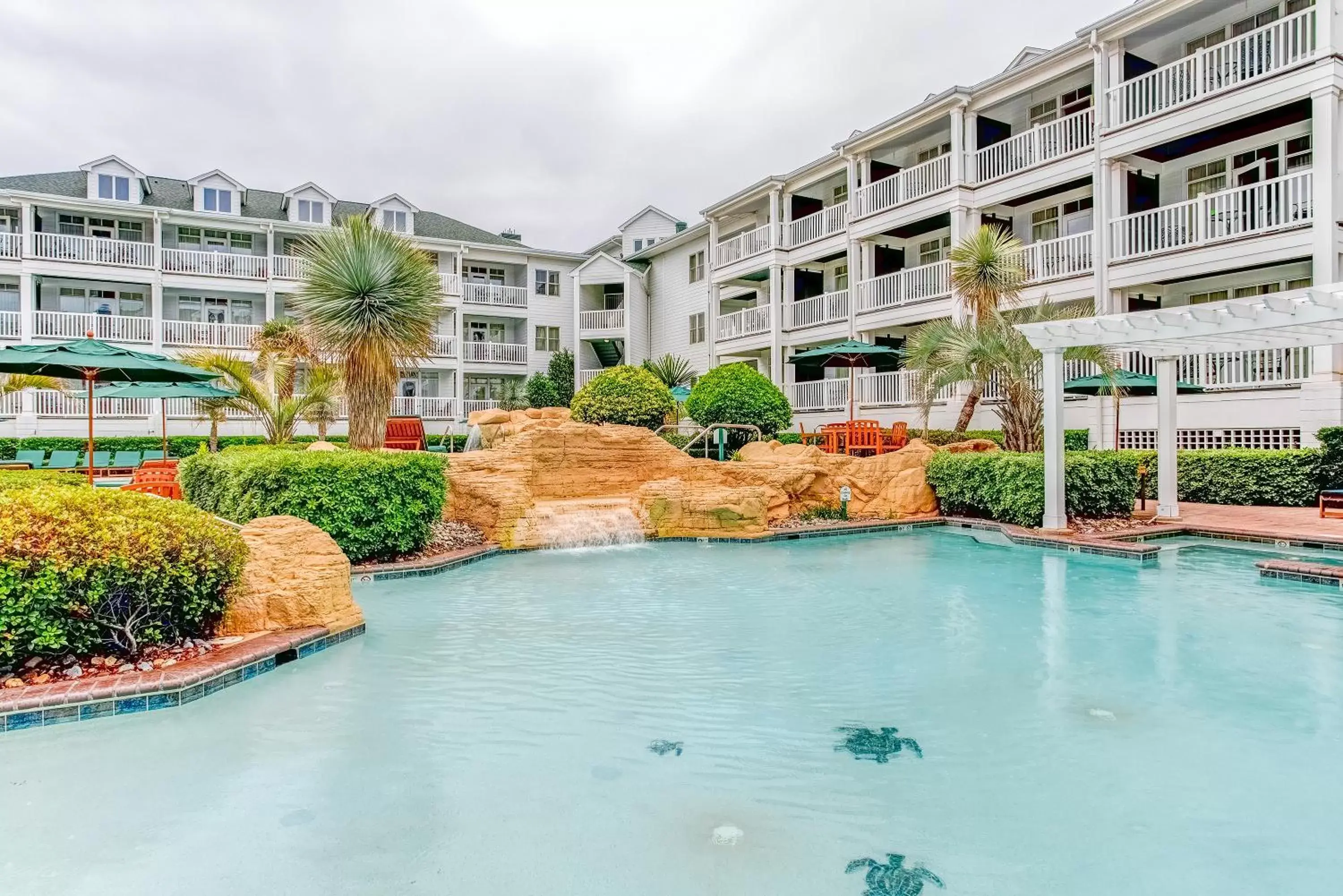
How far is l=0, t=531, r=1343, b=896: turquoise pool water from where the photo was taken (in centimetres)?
292

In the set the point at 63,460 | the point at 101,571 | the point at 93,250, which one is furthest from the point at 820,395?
the point at 93,250

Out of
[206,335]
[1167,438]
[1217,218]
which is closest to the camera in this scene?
[1167,438]

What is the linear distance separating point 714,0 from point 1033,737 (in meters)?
17.1

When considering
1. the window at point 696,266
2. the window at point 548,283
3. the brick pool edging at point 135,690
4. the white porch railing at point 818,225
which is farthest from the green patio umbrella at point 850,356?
the window at point 548,283

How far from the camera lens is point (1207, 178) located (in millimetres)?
16922

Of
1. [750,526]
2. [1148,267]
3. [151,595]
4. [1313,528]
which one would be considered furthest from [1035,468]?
[151,595]

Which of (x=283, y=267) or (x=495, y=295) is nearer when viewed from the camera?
(x=283, y=267)

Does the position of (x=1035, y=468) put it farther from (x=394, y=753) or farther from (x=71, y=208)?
(x=71, y=208)

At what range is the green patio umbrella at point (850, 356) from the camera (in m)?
17.1

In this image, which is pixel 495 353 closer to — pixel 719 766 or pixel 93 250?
pixel 93 250

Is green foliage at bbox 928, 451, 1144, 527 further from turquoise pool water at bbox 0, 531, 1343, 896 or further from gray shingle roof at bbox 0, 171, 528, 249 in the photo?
gray shingle roof at bbox 0, 171, 528, 249

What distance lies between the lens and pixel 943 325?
15.2 meters

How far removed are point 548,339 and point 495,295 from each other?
123 inches

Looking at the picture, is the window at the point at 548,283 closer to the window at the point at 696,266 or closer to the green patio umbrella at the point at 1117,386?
the window at the point at 696,266
